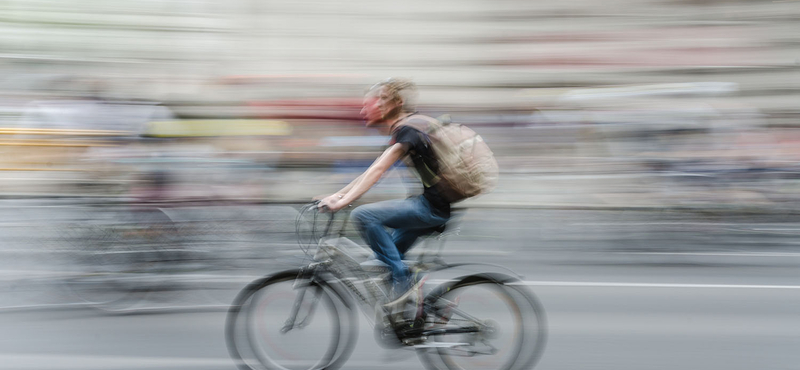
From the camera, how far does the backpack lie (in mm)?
4016

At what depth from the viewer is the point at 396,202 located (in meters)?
4.21

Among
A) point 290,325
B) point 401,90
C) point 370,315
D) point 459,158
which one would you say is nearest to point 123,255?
point 290,325

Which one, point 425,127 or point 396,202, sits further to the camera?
point 396,202

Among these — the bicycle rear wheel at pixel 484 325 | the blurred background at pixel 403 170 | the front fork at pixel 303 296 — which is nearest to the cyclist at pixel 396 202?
the bicycle rear wheel at pixel 484 325

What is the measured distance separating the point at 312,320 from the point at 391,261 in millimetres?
515

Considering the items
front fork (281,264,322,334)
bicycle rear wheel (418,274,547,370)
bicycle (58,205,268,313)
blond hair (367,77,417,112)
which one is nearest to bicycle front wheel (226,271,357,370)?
front fork (281,264,322,334)

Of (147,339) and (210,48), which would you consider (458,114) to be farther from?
(147,339)

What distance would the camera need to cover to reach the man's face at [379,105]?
4102 millimetres

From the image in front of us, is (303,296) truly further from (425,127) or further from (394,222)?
(425,127)

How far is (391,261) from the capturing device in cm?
419

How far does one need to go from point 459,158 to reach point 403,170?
5392mm

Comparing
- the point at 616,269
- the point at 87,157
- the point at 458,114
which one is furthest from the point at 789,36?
the point at 87,157

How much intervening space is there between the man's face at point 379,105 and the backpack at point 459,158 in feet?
0.34

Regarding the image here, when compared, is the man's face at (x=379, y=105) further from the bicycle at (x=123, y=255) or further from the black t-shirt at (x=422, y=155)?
the bicycle at (x=123, y=255)
